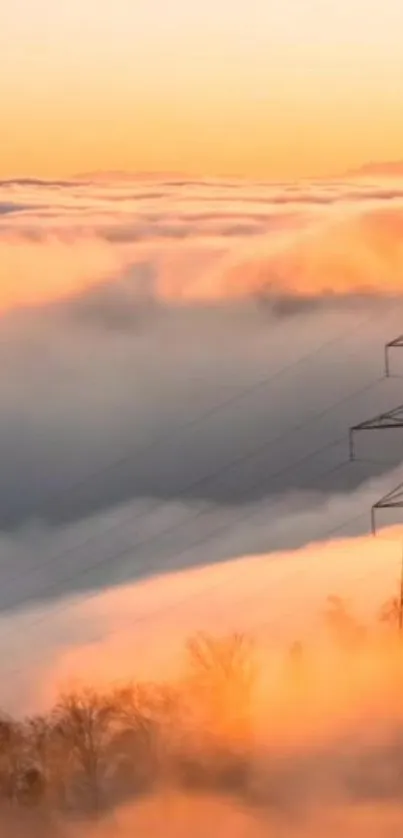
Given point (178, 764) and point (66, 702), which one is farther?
point (66, 702)

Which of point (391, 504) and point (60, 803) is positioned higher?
point (391, 504)

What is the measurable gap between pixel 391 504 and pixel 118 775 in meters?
6.74

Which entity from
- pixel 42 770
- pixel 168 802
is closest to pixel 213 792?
pixel 168 802

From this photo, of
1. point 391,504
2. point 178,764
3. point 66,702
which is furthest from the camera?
point 66,702

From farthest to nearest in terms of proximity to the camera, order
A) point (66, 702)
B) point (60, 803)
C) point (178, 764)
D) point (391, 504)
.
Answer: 1. point (66, 702)
2. point (178, 764)
3. point (60, 803)
4. point (391, 504)

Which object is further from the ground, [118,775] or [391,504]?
[391,504]

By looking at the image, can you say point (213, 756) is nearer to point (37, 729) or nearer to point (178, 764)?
point (178, 764)

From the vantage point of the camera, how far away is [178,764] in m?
28.4

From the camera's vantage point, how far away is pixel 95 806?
2698cm

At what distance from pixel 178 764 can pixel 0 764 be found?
8.17 ft

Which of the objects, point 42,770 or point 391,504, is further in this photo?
point 42,770

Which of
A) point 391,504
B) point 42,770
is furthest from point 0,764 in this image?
point 391,504

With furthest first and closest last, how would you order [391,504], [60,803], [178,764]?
[178,764], [60,803], [391,504]

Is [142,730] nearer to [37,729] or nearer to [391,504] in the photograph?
[37,729]
